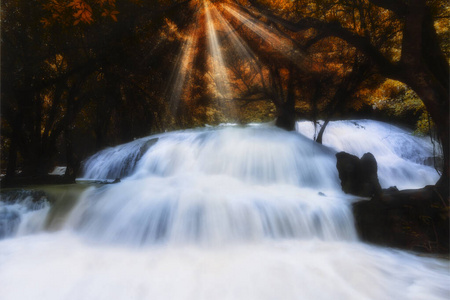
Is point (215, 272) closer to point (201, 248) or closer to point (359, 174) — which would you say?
point (201, 248)

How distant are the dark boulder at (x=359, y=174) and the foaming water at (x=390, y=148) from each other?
12.3 ft

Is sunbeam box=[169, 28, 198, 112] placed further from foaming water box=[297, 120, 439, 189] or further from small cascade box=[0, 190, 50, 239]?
foaming water box=[297, 120, 439, 189]

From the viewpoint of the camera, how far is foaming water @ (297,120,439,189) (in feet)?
36.8

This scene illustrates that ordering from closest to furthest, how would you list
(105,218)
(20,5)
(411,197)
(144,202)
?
1. (411,197)
2. (105,218)
3. (144,202)
4. (20,5)

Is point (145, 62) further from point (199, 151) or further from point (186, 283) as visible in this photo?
point (186, 283)

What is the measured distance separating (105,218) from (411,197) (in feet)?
20.4

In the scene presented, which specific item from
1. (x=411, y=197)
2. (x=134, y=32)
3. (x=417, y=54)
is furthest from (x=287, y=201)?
(x=134, y=32)

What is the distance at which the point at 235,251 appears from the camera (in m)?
4.62

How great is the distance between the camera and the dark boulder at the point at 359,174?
713 centimetres

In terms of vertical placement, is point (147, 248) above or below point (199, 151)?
below

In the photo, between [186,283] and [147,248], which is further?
[147,248]

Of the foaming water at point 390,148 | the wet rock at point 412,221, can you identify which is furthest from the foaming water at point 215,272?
the foaming water at point 390,148

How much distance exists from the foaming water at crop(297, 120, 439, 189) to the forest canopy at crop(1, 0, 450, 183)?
2500mm

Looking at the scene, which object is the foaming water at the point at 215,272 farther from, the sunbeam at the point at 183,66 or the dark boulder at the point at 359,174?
the sunbeam at the point at 183,66
